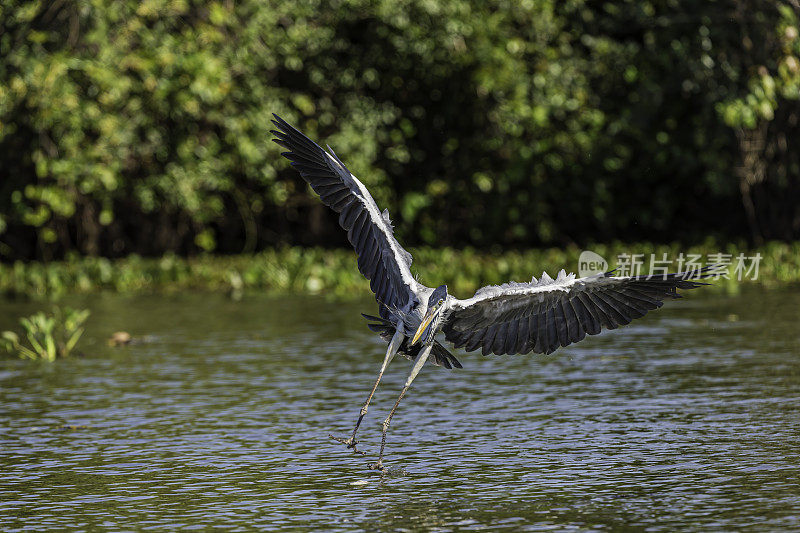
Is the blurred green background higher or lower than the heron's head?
higher

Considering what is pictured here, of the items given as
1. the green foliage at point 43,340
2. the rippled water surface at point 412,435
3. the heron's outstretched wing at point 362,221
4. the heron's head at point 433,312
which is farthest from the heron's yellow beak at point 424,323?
the green foliage at point 43,340

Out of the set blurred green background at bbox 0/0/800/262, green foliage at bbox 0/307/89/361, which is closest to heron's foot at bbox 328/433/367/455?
green foliage at bbox 0/307/89/361

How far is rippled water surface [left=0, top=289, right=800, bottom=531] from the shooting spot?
6.70m

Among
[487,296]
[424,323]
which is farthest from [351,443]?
[487,296]

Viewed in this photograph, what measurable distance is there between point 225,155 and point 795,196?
33.0 ft

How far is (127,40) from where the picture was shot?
23359 millimetres

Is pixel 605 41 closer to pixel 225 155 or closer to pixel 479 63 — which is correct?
pixel 479 63

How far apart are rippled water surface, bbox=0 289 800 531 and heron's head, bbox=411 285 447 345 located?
772 mm

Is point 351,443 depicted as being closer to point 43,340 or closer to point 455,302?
point 455,302

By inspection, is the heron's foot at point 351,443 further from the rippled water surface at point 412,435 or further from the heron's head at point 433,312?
the heron's head at point 433,312

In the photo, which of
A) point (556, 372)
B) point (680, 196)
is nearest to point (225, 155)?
point (680, 196)

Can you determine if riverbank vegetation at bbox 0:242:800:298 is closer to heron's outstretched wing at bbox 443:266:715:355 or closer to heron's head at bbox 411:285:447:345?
heron's outstretched wing at bbox 443:266:715:355

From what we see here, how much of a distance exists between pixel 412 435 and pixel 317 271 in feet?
39.4

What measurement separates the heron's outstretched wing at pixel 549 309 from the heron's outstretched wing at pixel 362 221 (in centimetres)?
40
